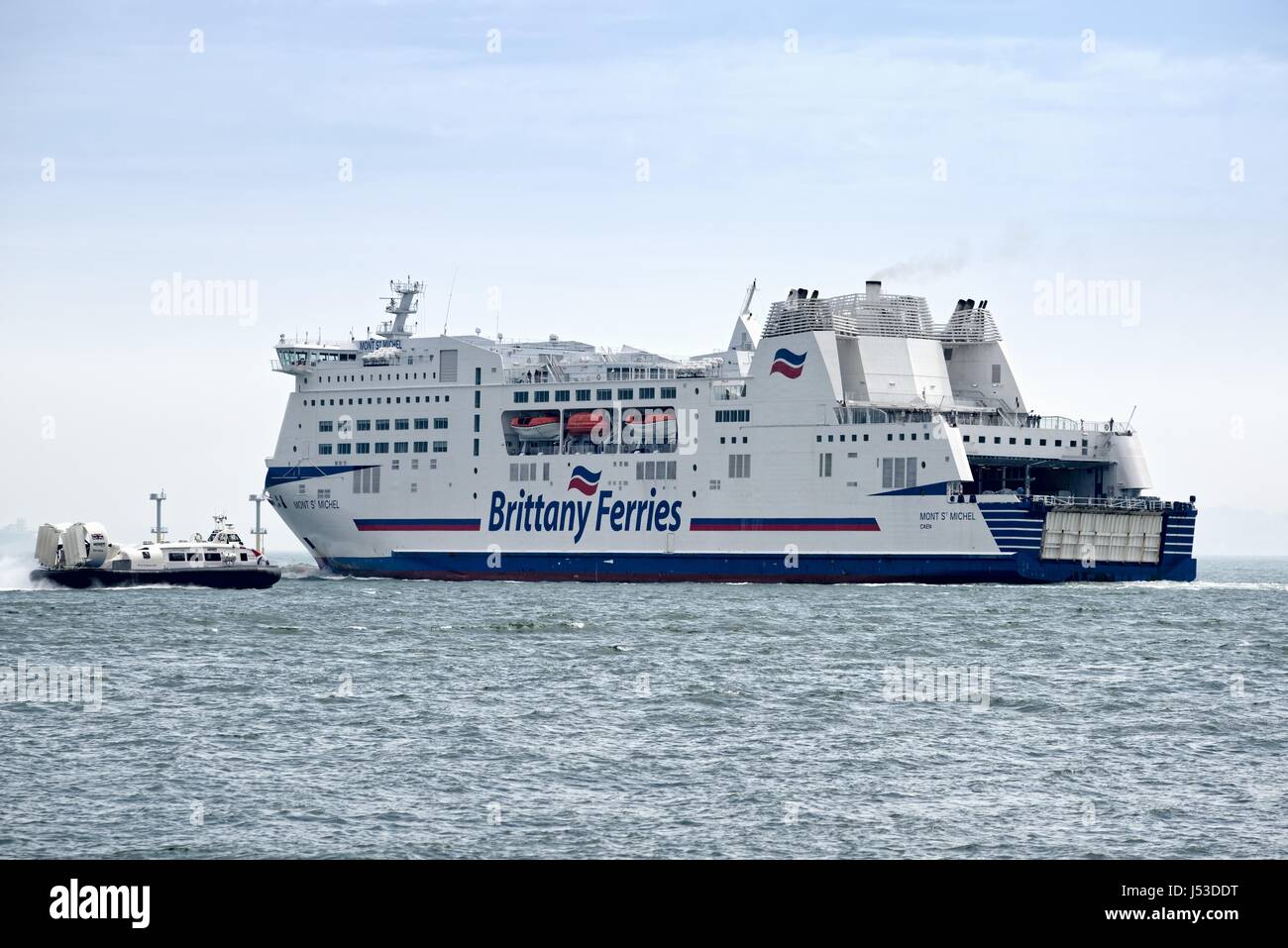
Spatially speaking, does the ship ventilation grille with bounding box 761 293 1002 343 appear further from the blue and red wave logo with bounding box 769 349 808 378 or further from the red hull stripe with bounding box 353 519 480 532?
the red hull stripe with bounding box 353 519 480 532

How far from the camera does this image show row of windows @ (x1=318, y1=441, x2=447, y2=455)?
72.6 meters

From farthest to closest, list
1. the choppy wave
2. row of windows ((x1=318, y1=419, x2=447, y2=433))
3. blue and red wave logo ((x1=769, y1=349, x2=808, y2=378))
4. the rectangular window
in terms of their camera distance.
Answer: the rectangular window < row of windows ((x1=318, y1=419, x2=447, y2=433)) < blue and red wave logo ((x1=769, y1=349, x2=808, y2=378)) < the choppy wave

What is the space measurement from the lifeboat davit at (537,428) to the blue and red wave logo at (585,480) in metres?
2.73

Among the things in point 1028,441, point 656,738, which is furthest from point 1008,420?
point 656,738

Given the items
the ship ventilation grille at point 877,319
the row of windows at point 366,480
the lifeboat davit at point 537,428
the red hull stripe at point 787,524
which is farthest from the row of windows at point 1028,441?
the row of windows at point 366,480

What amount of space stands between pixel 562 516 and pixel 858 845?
169 feet

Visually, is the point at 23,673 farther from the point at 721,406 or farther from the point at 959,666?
the point at 721,406

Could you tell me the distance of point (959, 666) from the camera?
1427 inches

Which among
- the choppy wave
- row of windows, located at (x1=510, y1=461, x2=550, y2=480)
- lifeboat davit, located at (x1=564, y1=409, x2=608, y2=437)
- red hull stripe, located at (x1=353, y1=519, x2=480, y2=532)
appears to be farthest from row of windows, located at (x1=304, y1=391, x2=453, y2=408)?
the choppy wave

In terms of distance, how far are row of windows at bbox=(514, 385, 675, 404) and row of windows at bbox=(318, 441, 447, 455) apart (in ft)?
14.5

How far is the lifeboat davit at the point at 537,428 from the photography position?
234ft

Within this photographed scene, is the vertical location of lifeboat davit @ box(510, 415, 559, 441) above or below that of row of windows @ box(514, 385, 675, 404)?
below

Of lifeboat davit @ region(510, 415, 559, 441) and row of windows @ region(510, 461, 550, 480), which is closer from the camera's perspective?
row of windows @ region(510, 461, 550, 480)
